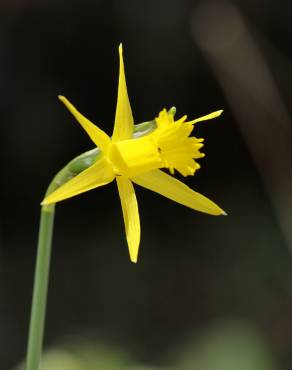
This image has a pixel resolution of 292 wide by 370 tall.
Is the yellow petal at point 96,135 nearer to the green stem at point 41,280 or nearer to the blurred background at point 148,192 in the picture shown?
the green stem at point 41,280

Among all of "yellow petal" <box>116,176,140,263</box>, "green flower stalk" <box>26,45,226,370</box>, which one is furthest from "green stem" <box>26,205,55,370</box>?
"yellow petal" <box>116,176,140,263</box>

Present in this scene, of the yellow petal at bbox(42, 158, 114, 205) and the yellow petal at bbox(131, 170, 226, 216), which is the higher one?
the yellow petal at bbox(42, 158, 114, 205)

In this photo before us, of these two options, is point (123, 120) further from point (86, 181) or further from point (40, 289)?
point (40, 289)

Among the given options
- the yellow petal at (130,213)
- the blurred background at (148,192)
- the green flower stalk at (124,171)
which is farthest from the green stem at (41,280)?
the blurred background at (148,192)

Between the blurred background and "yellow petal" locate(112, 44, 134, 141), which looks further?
the blurred background

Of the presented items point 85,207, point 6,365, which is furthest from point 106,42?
point 6,365

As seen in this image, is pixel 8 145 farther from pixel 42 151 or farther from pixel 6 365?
pixel 6 365

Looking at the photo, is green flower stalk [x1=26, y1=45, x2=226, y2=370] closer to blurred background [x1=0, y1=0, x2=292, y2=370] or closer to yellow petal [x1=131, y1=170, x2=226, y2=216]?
yellow petal [x1=131, y1=170, x2=226, y2=216]
